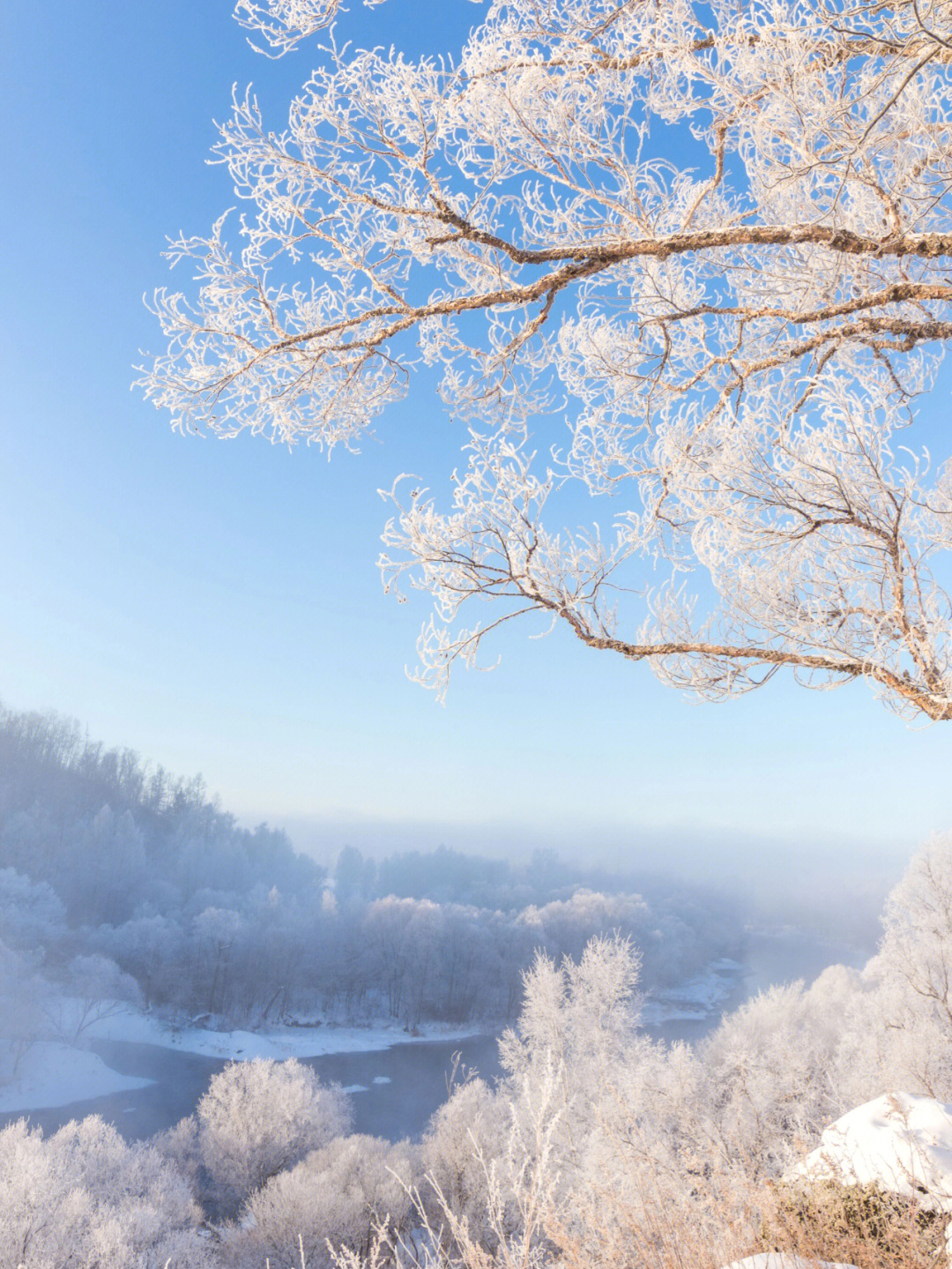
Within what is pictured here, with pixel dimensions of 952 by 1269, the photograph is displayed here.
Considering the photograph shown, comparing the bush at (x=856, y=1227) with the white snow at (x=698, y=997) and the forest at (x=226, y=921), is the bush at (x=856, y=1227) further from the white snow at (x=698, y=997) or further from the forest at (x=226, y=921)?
the white snow at (x=698, y=997)

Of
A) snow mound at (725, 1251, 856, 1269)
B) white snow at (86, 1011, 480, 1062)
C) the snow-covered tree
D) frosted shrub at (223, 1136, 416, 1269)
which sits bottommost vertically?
white snow at (86, 1011, 480, 1062)

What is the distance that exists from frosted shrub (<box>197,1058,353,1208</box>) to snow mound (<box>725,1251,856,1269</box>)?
20.7m

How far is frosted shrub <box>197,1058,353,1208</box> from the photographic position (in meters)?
17.8

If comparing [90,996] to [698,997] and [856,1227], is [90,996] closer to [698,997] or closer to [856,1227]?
[698,997]

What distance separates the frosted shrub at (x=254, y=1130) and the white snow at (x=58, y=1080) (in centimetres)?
838

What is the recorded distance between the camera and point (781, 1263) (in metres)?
1.86

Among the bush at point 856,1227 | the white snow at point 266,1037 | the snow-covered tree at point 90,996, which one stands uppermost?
the bush at point 856,1227

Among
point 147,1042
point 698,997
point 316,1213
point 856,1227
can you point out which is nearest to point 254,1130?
point 316,1213

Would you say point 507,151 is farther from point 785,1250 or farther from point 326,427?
point 785,1250

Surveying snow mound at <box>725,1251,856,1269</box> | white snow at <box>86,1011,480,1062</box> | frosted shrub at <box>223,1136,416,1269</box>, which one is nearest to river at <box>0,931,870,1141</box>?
white snow at <box>86,1011,480,1062</box>

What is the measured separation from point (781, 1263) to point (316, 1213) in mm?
16668

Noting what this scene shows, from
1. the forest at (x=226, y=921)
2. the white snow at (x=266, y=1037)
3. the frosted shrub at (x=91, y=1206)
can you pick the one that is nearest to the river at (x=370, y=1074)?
the white snow at (x=266, y=1037)

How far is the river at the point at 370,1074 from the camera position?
23.7 meters

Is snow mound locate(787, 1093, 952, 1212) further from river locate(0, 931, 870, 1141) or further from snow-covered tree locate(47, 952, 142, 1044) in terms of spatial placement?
snow-covered tree locate(47, 952, 142, 1044)
